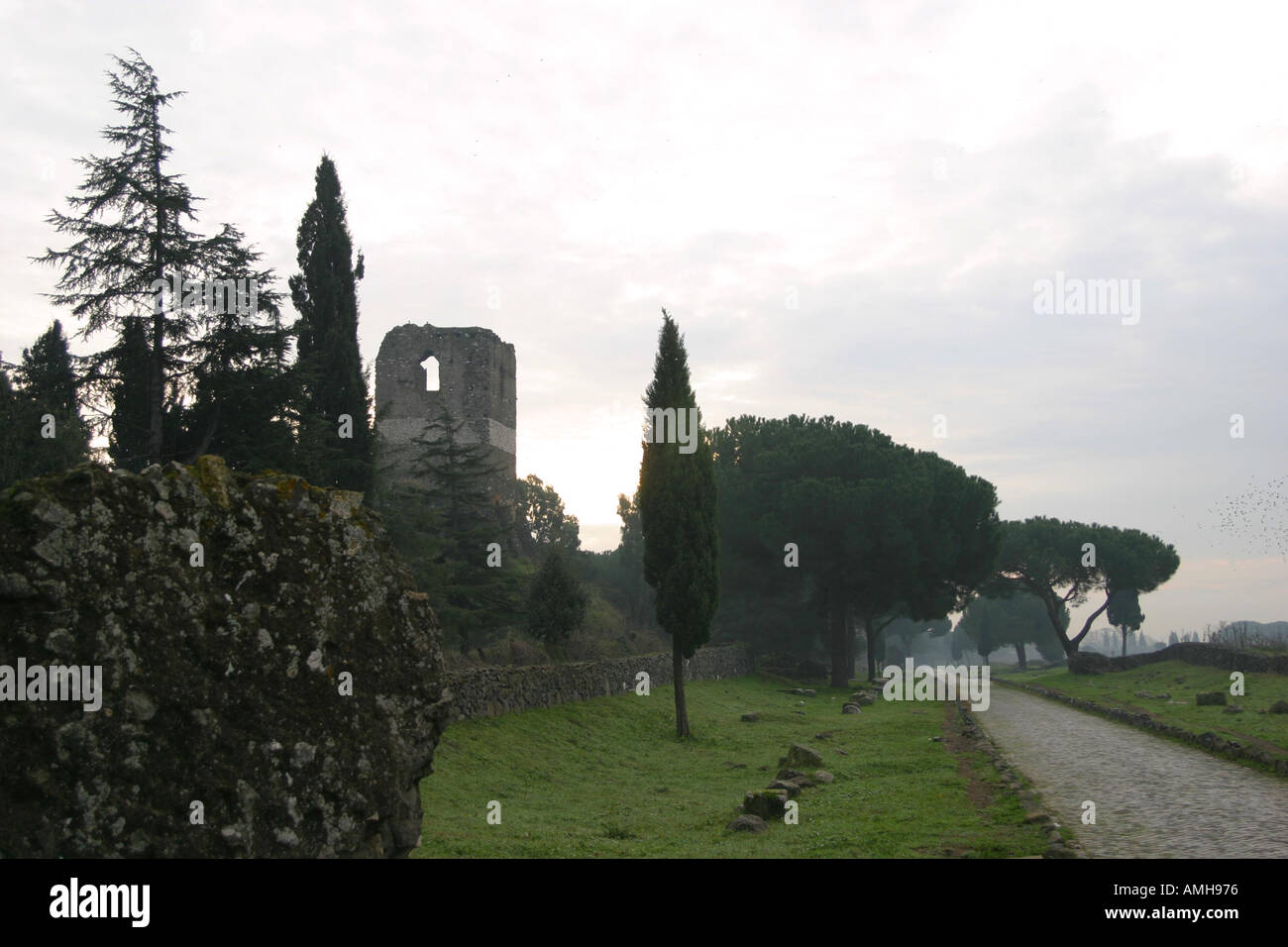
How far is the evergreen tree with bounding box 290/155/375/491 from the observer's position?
26969 millimetres

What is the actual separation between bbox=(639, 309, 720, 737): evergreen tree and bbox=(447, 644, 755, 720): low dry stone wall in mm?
2519

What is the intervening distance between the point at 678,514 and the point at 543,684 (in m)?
6.27

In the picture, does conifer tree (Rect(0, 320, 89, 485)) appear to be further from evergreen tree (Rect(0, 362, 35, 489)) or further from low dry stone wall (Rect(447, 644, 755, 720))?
low dry stone wall (Rect(447, 644, 755, 720))

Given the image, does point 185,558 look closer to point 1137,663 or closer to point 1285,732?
point 1285,732

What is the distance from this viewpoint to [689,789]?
17.7m

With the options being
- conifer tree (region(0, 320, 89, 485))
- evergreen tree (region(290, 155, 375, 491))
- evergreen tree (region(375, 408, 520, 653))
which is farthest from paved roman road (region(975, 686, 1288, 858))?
conifer tree (region(0, 320, 89, 485))

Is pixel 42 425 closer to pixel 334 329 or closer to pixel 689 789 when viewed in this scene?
pixel 334 329

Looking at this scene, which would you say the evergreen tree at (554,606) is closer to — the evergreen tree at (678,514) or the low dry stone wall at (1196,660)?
the evergreen tree at (678,514)

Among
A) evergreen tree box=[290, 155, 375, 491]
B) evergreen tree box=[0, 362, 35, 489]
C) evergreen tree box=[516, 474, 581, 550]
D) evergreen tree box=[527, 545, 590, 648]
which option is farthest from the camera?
evergreen tree box=[516, 474, 581, 550]

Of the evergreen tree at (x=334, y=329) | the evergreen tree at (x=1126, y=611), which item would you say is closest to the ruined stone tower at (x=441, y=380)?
the evergreen tree at (x=334, y=329)

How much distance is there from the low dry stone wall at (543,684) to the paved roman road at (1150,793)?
8677mm

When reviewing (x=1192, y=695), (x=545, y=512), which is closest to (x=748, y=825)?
(x=1192, y=695)
